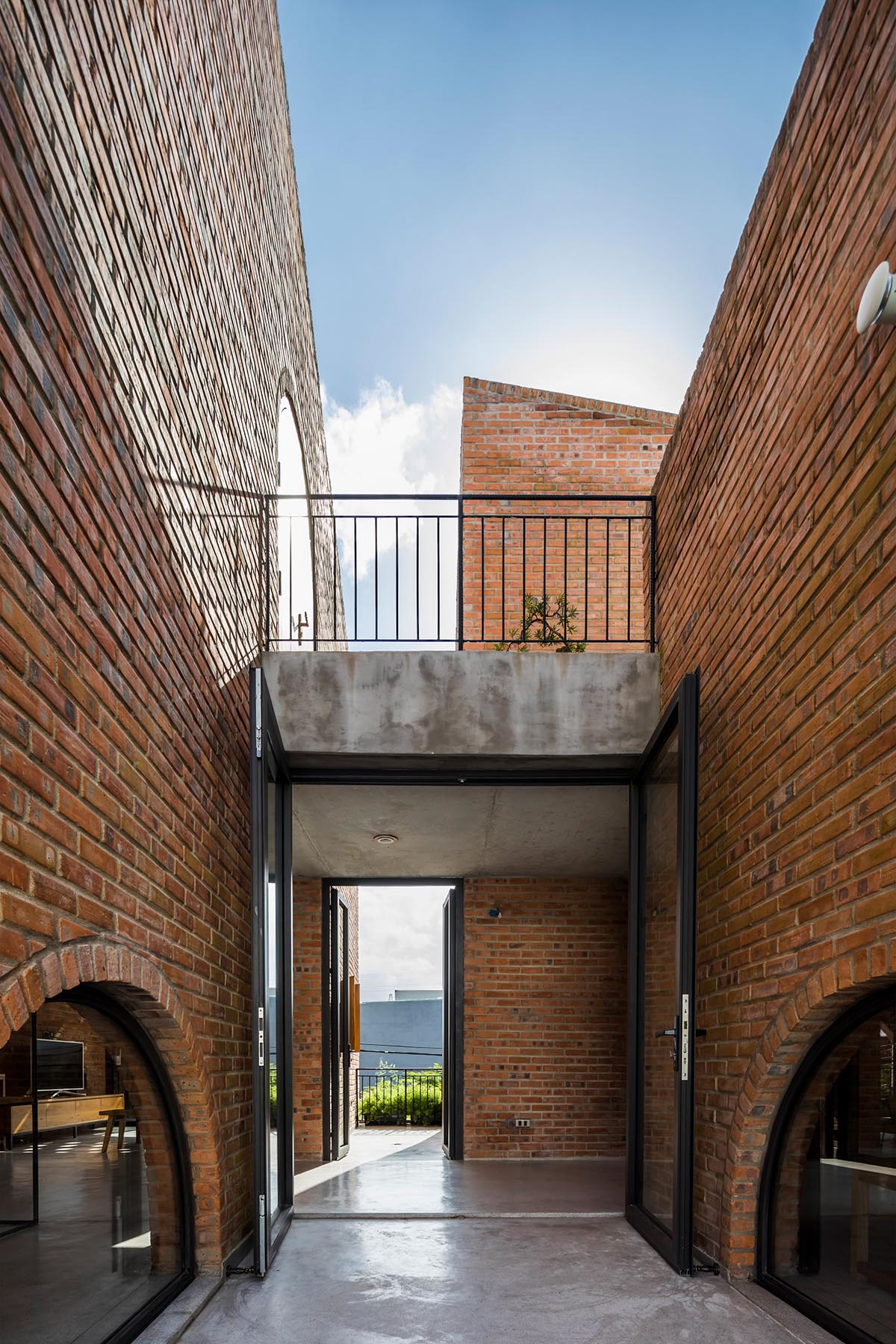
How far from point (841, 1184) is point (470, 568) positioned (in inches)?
217

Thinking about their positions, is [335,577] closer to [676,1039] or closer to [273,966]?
[273,966]

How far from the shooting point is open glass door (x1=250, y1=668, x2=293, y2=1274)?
151 inches

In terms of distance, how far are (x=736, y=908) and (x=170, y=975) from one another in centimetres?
205

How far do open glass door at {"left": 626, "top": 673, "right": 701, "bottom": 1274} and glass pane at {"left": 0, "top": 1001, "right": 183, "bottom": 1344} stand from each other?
6.11 ft

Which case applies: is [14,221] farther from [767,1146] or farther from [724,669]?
[767,1146]

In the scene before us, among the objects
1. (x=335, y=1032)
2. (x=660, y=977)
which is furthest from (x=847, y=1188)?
(x=335, y=1032)

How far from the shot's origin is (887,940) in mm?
2545

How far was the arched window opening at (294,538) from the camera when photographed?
25.6 ft

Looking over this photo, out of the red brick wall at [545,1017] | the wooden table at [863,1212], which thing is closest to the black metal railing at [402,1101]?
the red brick wall at [545,1017]

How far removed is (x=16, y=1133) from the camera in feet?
8.32

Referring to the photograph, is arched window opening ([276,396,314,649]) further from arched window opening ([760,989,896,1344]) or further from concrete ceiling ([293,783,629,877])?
arched window opening ([760,989,896,1344])

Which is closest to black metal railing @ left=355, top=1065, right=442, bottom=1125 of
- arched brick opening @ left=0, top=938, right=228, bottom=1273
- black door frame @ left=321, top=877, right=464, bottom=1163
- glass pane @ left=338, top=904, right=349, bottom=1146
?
glass pane @ left=338, top=904, right=349, bottom=1146

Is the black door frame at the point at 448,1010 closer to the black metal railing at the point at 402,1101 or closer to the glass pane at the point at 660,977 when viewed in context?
the black metal railing at the point at 402,1101

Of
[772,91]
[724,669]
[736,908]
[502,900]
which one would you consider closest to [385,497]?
[724,669]
